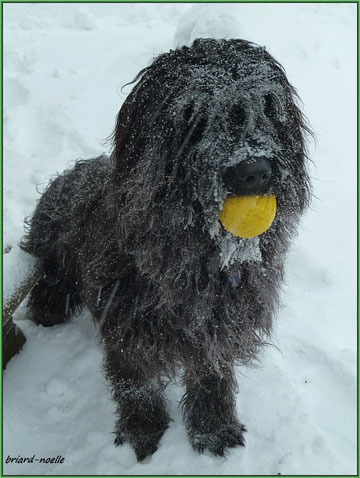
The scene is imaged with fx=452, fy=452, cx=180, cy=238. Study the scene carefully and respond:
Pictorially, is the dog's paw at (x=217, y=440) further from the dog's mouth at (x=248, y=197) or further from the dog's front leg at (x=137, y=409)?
the dog's mouth at (x=248, y=197)

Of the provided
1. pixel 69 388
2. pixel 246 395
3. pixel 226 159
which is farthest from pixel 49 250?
pixel 226 159

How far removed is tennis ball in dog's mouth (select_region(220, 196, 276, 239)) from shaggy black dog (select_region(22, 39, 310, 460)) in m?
0.03

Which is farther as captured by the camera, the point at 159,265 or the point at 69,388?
the point at 69,388

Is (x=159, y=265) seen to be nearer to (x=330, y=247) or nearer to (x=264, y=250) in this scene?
(x=264, y=250)

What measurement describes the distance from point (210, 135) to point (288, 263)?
2274mm

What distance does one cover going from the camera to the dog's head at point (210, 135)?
1554mm

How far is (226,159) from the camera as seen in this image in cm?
154

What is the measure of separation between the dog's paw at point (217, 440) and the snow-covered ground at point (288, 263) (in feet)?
0.15

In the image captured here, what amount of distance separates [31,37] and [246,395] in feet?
18.8

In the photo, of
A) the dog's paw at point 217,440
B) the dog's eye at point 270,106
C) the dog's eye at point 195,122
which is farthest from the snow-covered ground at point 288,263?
the dog's eye at point 270,106

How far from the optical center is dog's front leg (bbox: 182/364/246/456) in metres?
2.61

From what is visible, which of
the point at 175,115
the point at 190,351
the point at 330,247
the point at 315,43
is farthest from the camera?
the point at 315,43

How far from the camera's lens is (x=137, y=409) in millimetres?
2611

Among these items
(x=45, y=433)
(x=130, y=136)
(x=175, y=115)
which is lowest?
(x=45, y=433)
